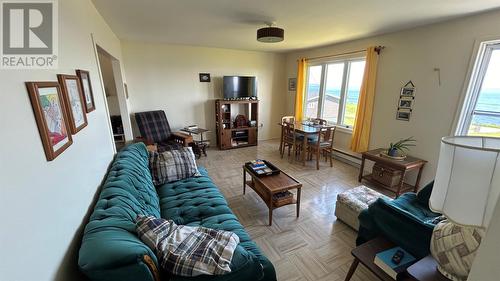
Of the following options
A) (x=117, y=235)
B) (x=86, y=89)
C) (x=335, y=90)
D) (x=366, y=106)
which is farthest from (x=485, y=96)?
(x=86, y=89)

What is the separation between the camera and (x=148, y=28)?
118 inches

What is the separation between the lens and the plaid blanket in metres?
0.97

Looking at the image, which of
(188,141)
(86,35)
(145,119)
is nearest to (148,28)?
(86,35)

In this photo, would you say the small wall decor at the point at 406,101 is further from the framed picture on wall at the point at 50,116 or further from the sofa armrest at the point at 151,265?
the framed picture on wall at the point at 50,116

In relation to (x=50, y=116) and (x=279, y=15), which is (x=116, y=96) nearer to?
(x=279, y=15)

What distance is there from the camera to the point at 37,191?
78cm

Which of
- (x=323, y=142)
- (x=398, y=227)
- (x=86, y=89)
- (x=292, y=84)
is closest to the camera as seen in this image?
(x=398, y=227)

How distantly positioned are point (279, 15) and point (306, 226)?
242 cm

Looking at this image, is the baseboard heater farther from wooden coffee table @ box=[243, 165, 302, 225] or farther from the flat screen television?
the flat screen television

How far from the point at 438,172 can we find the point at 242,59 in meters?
4.73

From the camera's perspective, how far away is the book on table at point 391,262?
1.17m

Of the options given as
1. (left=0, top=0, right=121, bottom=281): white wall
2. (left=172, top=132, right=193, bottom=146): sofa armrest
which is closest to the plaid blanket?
(left=0, top=0, right=121, bottom=281): white wall

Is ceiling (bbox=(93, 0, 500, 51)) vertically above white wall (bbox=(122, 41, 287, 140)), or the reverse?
ceiling (bbox=(93, 0, 500, 51))

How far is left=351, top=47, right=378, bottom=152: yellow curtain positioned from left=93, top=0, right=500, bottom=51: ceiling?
1.43ft
